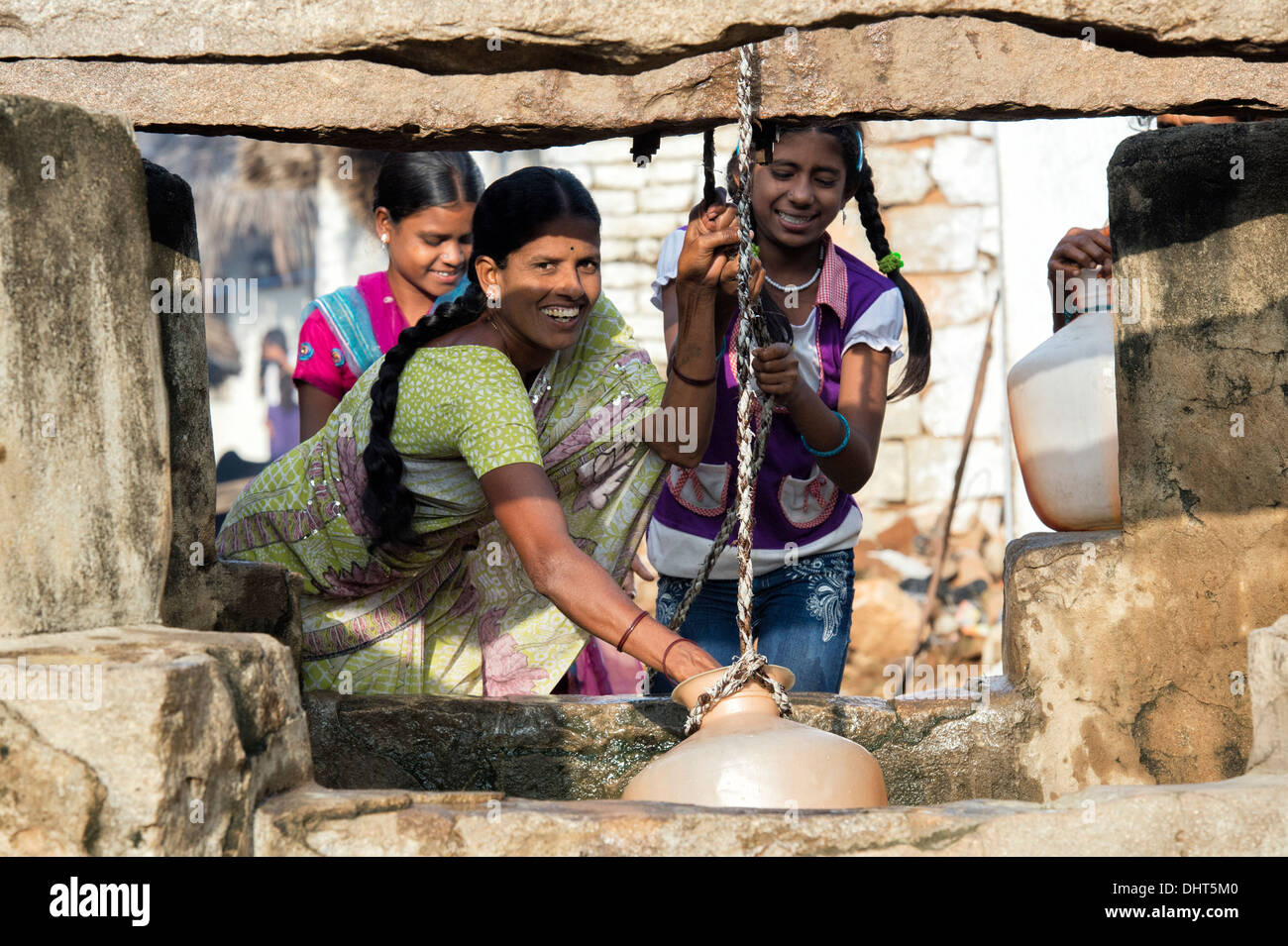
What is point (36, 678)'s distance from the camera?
1949mm

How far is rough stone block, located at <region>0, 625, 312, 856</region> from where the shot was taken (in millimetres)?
1915

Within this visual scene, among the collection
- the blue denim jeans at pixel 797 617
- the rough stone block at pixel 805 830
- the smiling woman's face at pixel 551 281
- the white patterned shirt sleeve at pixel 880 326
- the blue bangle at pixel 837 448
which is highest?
the smiling woman's face at pixel 551 281

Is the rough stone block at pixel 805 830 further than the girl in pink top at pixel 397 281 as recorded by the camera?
No

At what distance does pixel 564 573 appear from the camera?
2.68 metres

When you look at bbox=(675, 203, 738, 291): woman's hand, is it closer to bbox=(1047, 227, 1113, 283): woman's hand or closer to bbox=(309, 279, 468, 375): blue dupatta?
bbox=(1047, 227, 1113, 283): woman's hand

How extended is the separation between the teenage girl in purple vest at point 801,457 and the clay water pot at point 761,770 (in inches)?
39.1

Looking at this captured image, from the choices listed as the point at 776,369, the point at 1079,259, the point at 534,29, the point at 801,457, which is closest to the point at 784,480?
the point at 801,457

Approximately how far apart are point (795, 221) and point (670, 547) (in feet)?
2.70

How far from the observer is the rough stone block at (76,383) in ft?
7.13

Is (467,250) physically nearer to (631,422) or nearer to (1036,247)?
(631,422)

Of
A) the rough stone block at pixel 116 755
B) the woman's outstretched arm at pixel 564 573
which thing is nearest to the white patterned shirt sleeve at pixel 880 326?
the woman's outstretched arm at pixel 564 573

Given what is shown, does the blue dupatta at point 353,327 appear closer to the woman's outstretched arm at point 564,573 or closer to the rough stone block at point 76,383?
the woman's outstretched arm at point 564,573

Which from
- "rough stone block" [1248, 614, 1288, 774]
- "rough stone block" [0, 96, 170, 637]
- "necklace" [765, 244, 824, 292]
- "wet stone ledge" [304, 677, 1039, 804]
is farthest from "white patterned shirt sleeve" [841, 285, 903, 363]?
"rough stone block" [0, 96, 170, 637]
